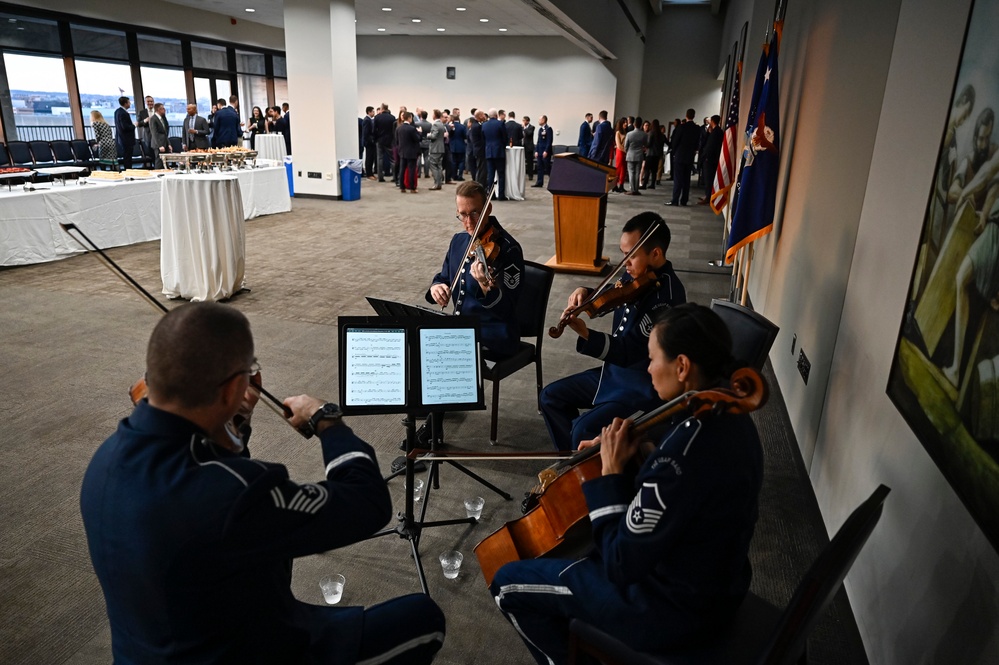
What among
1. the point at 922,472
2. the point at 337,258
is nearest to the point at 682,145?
the point at 337,258

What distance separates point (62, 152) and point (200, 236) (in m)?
7.88

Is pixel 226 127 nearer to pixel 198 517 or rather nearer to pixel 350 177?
pixel 350 177

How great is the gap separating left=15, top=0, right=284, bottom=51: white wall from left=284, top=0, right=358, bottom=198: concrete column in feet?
15.1

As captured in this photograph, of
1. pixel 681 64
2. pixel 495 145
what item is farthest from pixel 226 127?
pixel 681 64

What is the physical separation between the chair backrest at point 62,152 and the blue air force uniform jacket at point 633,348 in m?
11.8

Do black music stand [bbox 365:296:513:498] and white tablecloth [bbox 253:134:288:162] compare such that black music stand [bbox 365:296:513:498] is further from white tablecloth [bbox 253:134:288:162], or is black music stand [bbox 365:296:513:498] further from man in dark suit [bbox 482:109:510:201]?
white tablecloth [bbox 253:134:288:162]

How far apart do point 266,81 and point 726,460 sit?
64.4 feet

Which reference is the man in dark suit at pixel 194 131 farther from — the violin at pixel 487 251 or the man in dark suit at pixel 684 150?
the violin at pixel 487 251

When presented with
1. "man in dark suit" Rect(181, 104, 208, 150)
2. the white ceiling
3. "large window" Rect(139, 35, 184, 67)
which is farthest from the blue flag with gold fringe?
"large window" Rect(139, 35, 184, 67)

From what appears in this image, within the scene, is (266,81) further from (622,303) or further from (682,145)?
Result: (622,303)

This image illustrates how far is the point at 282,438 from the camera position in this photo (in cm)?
354

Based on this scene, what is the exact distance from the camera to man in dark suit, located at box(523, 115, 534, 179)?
634 inches

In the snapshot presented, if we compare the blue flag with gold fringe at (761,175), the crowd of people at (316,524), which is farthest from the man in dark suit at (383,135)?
the crowd of people at (316,524)

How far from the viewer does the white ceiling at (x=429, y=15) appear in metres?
13.5
